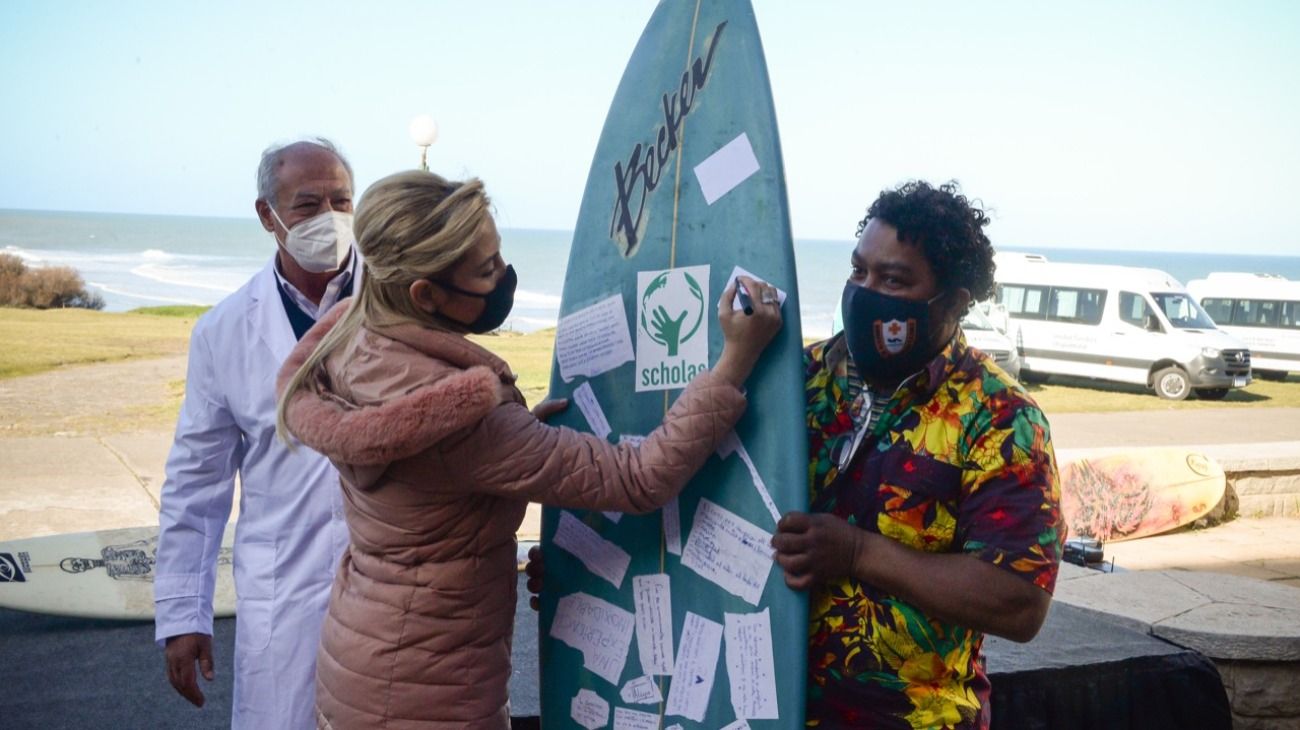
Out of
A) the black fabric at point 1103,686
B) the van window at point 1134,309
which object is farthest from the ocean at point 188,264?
the black fabric at point 1103,686

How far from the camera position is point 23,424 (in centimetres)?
1065

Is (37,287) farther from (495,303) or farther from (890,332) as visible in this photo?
(890,332)

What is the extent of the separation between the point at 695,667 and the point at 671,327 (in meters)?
0.69

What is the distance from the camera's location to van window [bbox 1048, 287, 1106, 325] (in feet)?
59.3

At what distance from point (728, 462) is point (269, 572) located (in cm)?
98

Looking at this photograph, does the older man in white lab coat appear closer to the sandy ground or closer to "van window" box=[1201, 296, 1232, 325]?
the sandy ground

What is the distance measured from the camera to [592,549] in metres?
2.31

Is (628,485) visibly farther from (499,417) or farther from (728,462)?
(728,462)

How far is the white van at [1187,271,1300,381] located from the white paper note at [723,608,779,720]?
2070cm

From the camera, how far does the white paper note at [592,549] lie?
7.41ft

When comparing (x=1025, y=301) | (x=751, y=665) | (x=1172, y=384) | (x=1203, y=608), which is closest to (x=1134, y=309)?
(x=1172, y=384)

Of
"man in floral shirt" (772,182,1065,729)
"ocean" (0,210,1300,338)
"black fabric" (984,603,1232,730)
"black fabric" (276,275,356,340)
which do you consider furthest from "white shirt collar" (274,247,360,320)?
"ocean" (0,210,1300,338)

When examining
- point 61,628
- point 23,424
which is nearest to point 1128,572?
point 61,628

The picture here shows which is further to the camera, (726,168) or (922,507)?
(726,168)
